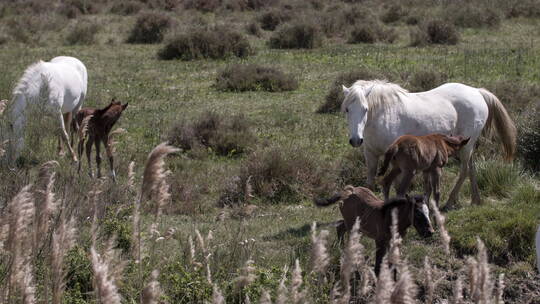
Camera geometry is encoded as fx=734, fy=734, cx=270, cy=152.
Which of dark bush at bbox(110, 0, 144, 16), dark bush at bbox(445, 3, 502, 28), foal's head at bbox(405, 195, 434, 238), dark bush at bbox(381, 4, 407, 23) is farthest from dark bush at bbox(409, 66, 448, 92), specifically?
dark bush at bbox(110, 0, 144, 16)

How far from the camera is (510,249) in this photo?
700 centimetres

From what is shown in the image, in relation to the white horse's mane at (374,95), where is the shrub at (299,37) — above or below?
below

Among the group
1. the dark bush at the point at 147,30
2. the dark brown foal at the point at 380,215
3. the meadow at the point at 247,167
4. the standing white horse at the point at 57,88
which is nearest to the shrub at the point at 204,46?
the meadow at the point at 247,167

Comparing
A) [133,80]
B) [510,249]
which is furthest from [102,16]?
[510,249]

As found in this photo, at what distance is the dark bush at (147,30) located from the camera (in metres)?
23.6

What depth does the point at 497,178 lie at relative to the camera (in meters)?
9.16

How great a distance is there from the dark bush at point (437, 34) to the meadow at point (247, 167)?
0.15ft

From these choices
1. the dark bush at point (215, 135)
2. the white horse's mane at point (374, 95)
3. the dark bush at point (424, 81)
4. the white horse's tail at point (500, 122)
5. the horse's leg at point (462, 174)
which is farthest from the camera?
the dark bush at point (424, 81)

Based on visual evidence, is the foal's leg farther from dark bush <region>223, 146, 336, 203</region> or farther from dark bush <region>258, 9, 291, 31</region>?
dark bush <region>258, 9, 291, 31</region>

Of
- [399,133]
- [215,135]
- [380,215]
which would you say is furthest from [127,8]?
[380,215]

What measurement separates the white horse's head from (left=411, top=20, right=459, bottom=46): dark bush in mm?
14147

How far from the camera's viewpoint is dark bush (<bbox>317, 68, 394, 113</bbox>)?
13.5 m

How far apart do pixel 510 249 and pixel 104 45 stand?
58.0ft

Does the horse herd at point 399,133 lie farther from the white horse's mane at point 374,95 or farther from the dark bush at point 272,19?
the dark bush at point 272,19
